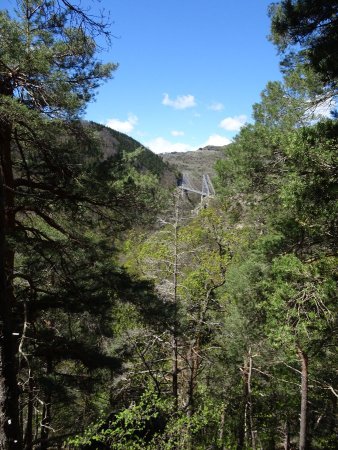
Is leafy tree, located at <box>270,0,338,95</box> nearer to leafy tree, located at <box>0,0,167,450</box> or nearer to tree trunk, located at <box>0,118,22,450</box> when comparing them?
leafy tree, located at <box>0,0,167,450</box>

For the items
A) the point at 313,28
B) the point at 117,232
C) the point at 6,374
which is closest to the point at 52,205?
the point at 117,232

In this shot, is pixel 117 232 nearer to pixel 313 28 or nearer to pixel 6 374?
pixel 6 374

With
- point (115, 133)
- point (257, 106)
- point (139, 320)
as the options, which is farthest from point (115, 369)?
point (115, 133)

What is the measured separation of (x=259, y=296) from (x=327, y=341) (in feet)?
8.10

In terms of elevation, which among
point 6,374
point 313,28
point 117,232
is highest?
point 313,28

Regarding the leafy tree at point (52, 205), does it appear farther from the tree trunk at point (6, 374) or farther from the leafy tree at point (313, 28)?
the leafy tree at point (313, 28)

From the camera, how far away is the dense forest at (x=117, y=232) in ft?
17.8

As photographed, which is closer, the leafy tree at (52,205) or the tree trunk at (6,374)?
the tree trunk at (6,374)

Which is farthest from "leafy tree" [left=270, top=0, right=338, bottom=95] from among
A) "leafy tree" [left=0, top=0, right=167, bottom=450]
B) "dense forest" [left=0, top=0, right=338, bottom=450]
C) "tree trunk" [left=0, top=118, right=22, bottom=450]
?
"tree trunk" [left=0, top=118, right=22, bottom=450]

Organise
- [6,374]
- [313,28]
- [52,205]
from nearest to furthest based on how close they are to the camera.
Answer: [6,374]
[313,28]
[52,205]

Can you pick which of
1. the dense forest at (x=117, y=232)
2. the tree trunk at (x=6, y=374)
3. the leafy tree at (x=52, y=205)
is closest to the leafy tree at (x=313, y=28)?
the dense forest at (x=117, y=232)

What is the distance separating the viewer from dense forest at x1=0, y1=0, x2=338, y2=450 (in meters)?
5.42

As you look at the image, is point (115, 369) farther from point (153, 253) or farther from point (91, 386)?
point (153, 253)

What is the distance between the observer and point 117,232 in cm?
762
